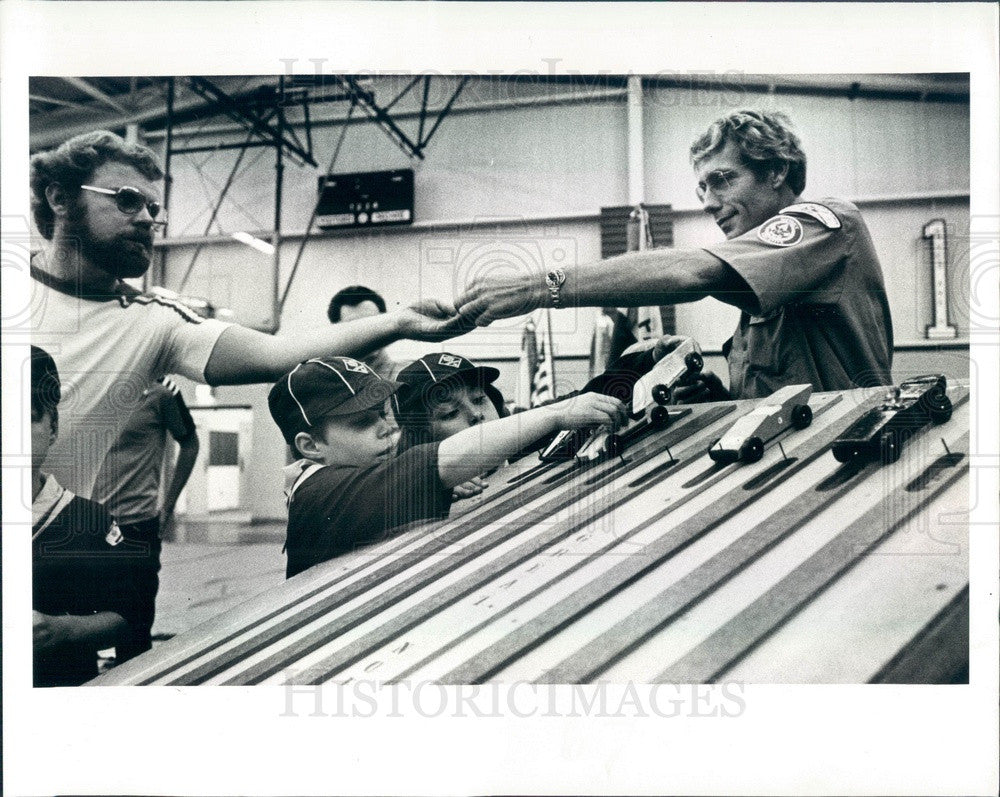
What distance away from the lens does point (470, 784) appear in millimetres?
2881

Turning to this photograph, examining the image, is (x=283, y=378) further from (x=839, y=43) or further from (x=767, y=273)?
(x=839, y=43)

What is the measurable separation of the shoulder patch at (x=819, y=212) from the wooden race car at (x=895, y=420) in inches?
23.9

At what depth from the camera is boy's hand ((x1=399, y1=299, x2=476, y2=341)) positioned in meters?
3.02

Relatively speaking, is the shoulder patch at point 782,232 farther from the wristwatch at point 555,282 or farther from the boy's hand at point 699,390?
the wristwatch at point 555,282

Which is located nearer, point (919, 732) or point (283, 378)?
point (919, 732)

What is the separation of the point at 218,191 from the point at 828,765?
291 cm

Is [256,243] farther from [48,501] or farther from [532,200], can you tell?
[48,501]

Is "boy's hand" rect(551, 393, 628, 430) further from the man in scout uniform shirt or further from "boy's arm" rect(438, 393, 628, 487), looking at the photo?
the man in scout uniform shirt

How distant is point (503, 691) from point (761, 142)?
210 centimetres

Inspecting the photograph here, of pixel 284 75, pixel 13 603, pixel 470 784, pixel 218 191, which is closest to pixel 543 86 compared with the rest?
pixel 284 75

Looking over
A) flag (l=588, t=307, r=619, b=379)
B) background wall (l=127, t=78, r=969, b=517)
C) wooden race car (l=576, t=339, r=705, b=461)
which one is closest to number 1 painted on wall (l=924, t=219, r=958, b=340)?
background wall (l=127, t=78, r=969, b=517)

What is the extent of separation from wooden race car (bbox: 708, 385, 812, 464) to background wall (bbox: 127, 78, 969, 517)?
285 millimetres

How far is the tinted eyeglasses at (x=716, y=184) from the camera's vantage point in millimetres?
3016


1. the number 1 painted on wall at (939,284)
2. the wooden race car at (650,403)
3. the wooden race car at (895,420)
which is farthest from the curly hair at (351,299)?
the number 1 painted on wall at (939,284)
